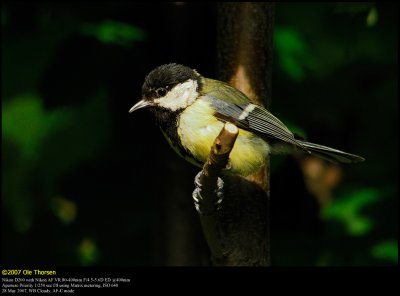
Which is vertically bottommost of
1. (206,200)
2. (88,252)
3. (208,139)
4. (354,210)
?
(88,252)

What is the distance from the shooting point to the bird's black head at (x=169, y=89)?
118 inches

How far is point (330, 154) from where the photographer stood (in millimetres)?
3271

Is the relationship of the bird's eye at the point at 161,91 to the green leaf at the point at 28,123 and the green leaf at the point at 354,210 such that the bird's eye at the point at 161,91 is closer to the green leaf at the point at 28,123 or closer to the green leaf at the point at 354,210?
the green leaf at the point at 28,123

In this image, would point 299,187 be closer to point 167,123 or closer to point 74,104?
point 167,123

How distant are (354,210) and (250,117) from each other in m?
0.71

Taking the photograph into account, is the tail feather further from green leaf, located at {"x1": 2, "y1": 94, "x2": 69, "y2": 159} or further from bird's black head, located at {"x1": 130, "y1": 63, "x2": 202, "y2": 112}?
green leaf, located at {"x1": 2, "y1": 94, "x2": 69, "y2": 159}

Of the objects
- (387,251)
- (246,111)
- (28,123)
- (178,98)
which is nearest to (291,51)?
(246,111)

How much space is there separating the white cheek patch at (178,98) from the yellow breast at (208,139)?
0.04 metres

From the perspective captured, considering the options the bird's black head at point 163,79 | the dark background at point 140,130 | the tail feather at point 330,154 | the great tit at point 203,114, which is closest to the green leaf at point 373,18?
the dark background at point 140,130

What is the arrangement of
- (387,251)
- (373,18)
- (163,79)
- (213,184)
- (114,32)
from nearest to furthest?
(213,184)
(163,79)
(387,251)
(114,32)
(373,18)

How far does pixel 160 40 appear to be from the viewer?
334cm

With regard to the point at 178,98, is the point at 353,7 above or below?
above

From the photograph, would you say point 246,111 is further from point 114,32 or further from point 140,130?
point 114,32

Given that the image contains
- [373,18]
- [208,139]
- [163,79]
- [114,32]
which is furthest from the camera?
[373,18]
